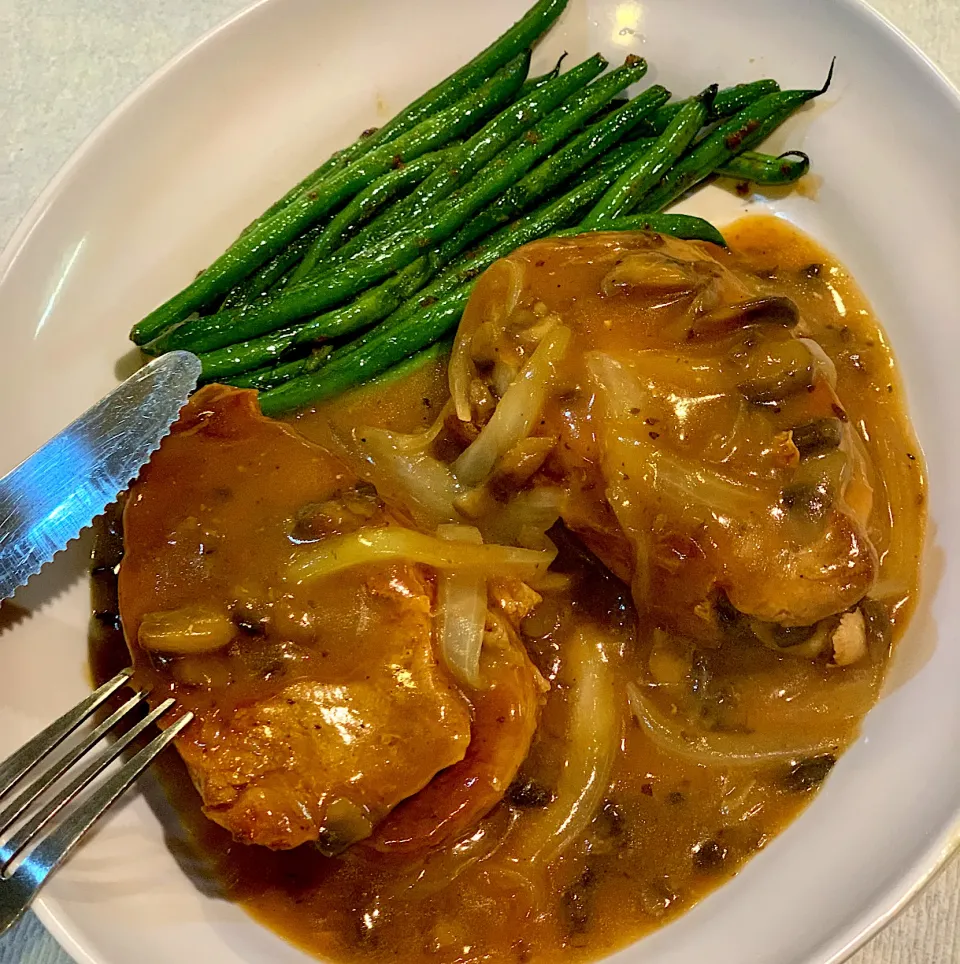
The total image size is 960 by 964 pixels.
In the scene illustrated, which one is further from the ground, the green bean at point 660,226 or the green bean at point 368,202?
the green bean at point 368,202

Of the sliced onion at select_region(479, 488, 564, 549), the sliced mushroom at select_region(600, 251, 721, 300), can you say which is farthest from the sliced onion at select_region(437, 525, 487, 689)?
the sliced mushroom at select_region(600, 251, 721, 300)

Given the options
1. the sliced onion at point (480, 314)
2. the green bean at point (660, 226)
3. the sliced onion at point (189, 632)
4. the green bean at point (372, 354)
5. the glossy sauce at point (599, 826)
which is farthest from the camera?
the green bean at point (660, 226)

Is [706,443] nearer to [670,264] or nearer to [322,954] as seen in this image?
[670,264]

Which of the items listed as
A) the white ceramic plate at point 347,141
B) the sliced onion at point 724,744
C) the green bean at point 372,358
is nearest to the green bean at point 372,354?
the green bean at point 372,358

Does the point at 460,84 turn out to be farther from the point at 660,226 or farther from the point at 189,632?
the point at 189,632

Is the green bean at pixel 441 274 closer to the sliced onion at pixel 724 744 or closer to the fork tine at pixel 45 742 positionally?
the fork tine at pixel 45 742

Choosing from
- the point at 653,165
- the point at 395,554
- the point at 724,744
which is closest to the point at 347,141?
the point at 653,165
